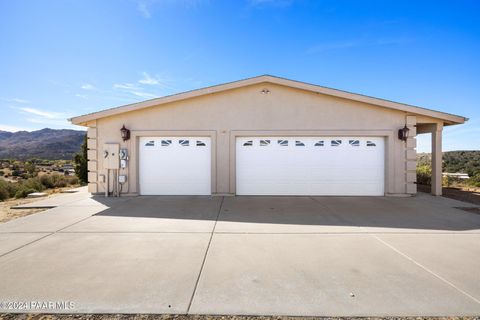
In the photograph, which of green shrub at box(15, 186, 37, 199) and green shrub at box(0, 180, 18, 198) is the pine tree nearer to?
green shrub at box(0, 180, 18, 198)

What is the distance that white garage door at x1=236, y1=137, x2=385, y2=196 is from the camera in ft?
30.4

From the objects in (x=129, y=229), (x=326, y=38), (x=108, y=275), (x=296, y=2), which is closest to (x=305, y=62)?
(x=326, y=38)

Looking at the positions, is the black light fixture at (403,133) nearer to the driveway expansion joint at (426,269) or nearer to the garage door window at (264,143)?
the garage door window at (264,143)

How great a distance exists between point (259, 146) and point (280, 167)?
3.57 feet

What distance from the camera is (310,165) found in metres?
9.30

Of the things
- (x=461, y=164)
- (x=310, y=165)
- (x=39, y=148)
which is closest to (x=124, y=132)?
(x=310, y=165)

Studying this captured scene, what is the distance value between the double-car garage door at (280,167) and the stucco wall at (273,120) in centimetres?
31

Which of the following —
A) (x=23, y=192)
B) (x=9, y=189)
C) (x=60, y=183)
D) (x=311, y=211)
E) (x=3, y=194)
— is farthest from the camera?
(x=60, y=183)

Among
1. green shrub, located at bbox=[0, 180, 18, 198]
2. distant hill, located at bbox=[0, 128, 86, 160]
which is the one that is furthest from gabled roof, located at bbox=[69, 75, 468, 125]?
distant hill, located at bbox=[0, 128, 86, 160]

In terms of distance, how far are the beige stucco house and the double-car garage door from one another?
1.4 inches

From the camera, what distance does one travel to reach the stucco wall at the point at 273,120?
30.1 ft

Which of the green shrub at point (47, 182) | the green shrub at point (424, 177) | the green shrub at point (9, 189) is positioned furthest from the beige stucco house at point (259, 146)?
the green shrub at point (47, 182)

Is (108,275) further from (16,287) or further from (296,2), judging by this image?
(296,2)

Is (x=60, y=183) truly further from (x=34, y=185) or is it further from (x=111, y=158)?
(x=111, y=158)
